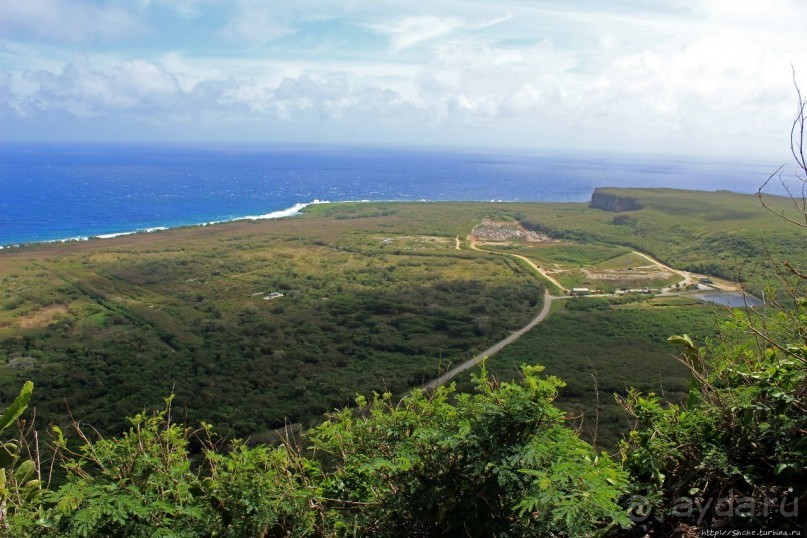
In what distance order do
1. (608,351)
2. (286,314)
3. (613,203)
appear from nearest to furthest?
(608,351), (286,314), (613,203)

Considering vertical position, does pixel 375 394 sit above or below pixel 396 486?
above

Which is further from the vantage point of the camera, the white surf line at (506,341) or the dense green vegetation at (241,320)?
the white surf line at (506,341)

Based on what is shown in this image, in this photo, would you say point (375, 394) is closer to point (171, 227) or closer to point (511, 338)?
point (511, 338)

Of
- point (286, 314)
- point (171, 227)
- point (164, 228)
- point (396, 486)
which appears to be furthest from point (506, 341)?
point (171, 227)

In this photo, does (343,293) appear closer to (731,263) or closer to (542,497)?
(731,263)

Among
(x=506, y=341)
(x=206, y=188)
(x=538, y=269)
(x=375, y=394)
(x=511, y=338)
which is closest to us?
(x=375, y=394)

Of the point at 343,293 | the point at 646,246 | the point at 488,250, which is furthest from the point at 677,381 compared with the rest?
the point at 646,246

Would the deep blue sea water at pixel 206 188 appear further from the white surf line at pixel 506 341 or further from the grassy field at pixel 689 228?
the white surf line at pixel 506 341

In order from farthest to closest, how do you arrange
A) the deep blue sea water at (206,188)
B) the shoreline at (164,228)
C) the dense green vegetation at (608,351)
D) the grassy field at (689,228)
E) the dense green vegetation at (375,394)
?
the deep blue sea water at (206,188) < the shoreline at (164,228) < the grassy field at (689,228) < the dense green vegetation at (608,351) < the dense green vegetation at (375,394)

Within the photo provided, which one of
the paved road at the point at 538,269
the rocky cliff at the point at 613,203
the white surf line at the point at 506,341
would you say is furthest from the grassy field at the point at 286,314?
the rocky cliff at the point at 613,203
